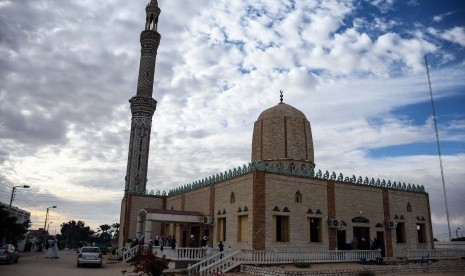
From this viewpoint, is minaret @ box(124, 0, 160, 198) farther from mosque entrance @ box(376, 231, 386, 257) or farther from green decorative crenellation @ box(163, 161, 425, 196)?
mosque entrance @ box(376, 231, 386, 257)

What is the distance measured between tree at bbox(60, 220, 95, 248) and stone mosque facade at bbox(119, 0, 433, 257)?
68.5 meters

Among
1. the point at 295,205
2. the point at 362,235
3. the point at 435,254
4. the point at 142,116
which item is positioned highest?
the point at 142,116

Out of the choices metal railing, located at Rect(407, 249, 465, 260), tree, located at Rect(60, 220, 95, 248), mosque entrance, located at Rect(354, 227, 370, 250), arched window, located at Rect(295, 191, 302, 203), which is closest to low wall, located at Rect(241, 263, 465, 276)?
metal railing, located at Rect(407, 249, 465, 260)

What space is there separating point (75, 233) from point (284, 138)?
→ 80.7m

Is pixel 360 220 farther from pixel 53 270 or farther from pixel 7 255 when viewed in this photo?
pixel 7 255

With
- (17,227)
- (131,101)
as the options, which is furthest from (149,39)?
(17,227)

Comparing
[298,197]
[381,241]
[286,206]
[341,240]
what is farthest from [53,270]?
[381,241]

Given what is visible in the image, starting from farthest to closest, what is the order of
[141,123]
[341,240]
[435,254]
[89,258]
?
[141,123]
[435,254]
[341,240]
[89,258]

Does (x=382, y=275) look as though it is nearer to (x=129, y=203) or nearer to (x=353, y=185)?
(x=353, y=185)

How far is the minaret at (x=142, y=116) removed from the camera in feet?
109

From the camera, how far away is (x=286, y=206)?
21.7 m

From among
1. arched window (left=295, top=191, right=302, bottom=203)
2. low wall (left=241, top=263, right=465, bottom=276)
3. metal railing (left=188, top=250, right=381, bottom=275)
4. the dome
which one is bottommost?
low wall (left=241, top=263, right=465, bottom=276)

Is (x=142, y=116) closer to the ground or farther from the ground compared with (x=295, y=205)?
farther from the ground

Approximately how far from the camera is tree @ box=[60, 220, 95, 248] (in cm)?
9312
